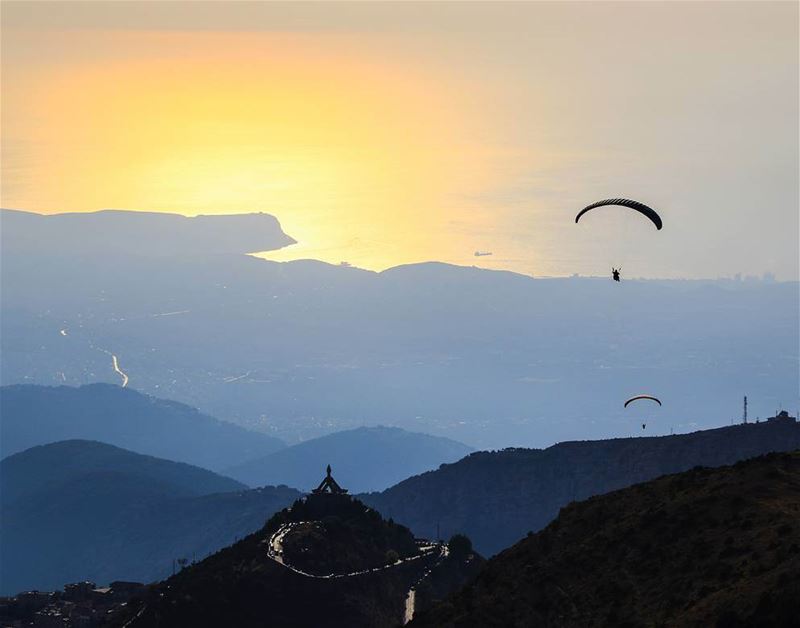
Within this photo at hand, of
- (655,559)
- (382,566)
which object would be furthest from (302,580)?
(655,559)

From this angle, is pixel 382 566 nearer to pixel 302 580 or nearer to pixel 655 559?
pixel 302 580

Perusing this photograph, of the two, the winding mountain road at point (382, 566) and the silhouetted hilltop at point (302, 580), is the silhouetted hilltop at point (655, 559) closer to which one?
the winding mountain road at point (382, 566)

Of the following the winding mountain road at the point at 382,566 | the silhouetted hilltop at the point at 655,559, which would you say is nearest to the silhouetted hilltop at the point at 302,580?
the winding mountain road at the point at 382,566

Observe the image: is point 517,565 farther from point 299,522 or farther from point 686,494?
point 299,522

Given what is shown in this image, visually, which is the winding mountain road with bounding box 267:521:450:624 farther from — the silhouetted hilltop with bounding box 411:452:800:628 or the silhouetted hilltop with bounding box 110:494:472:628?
the silhouetted hilltop with bounding box 411:452:800:628

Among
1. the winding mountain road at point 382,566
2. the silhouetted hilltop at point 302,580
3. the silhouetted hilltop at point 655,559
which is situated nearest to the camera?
the silhouetted hilltop at point 655,559
